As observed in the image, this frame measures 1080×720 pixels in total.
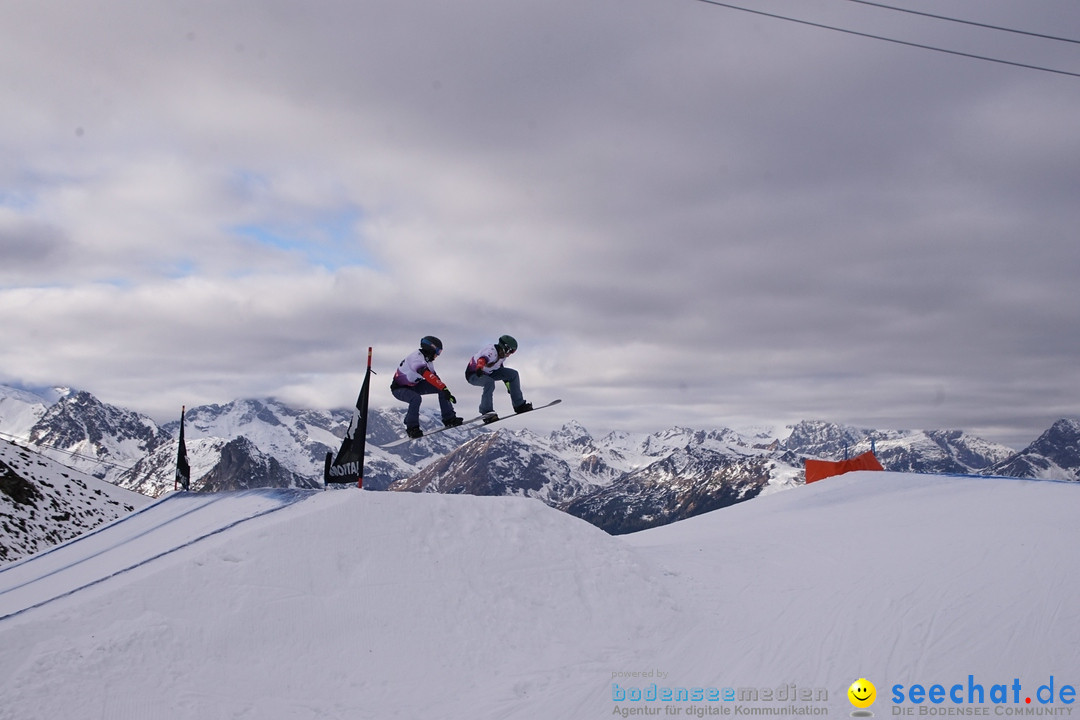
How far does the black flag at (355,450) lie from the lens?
16375mm

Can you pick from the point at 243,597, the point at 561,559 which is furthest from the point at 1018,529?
the point at 243,597

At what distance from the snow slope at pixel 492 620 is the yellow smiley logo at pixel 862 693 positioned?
0.13 meters

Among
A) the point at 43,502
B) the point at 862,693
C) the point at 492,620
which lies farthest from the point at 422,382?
the point at 43,502

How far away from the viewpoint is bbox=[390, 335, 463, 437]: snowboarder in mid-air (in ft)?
59.2

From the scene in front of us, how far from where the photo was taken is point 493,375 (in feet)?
60.8

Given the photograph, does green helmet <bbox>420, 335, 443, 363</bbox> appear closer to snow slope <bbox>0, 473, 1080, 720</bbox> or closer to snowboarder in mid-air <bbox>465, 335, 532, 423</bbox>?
snowboarder in mid-air <bbox>465, 335, 532, 423</bbox>

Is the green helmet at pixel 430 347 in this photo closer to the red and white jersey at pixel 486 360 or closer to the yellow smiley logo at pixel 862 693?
the red and white jersey at pixel 486 360

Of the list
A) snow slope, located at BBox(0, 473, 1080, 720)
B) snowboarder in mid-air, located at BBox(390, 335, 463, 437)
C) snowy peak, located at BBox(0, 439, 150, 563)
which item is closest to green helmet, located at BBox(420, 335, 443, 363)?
snowboarder in mid-air, located at BBox(390, 335, 463, 437)

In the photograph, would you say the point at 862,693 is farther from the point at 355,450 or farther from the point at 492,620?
the point at 355,450

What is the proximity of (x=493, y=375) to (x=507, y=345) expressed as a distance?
0.96 m

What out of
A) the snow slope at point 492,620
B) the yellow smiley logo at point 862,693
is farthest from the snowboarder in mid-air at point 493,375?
the yellow smiley logo at point 862,693

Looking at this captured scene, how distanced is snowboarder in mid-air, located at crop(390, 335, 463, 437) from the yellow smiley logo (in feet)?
33.8

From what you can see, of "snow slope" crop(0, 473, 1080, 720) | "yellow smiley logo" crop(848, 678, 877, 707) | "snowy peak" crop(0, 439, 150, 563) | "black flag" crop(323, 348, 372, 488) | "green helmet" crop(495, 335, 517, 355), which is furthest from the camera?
"snowy peak" crop(0, 439, 150, 563)

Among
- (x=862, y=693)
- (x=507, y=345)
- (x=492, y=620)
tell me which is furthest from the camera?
(x=507, y=345)
